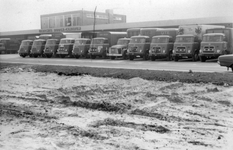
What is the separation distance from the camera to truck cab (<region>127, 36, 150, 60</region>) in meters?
29.7

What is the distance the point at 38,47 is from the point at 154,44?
742 inches

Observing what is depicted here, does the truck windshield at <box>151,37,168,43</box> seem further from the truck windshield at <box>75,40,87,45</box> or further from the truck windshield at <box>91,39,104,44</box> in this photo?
the truck windshield at <box>75,40,87,45</box>

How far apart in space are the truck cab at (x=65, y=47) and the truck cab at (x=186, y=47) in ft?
50.3

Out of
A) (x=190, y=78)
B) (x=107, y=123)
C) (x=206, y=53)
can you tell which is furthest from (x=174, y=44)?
(x=107, y=123)

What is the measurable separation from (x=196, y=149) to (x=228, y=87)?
6.65 meters

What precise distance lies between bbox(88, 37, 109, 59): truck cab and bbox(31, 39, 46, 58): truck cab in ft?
31.6

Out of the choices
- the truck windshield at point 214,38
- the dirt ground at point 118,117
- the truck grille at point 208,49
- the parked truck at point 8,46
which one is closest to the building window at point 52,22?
the parked truck at point 8,46

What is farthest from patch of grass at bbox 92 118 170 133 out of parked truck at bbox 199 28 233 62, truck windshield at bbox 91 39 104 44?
truck windshield at bbox 91 39 104 44

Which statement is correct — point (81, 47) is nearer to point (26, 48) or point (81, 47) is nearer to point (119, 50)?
point (119, 50)

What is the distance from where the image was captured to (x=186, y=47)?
26266mm

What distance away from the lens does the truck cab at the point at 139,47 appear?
97.5 ft

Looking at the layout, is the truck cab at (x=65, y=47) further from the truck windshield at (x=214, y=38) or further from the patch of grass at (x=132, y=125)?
the patch of grass at (x=132, y=125)

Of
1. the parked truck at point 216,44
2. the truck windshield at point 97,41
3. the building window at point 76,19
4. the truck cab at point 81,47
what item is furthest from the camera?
the building window at point 76,19

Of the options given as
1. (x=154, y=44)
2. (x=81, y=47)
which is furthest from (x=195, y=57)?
(x=81, y=47)
